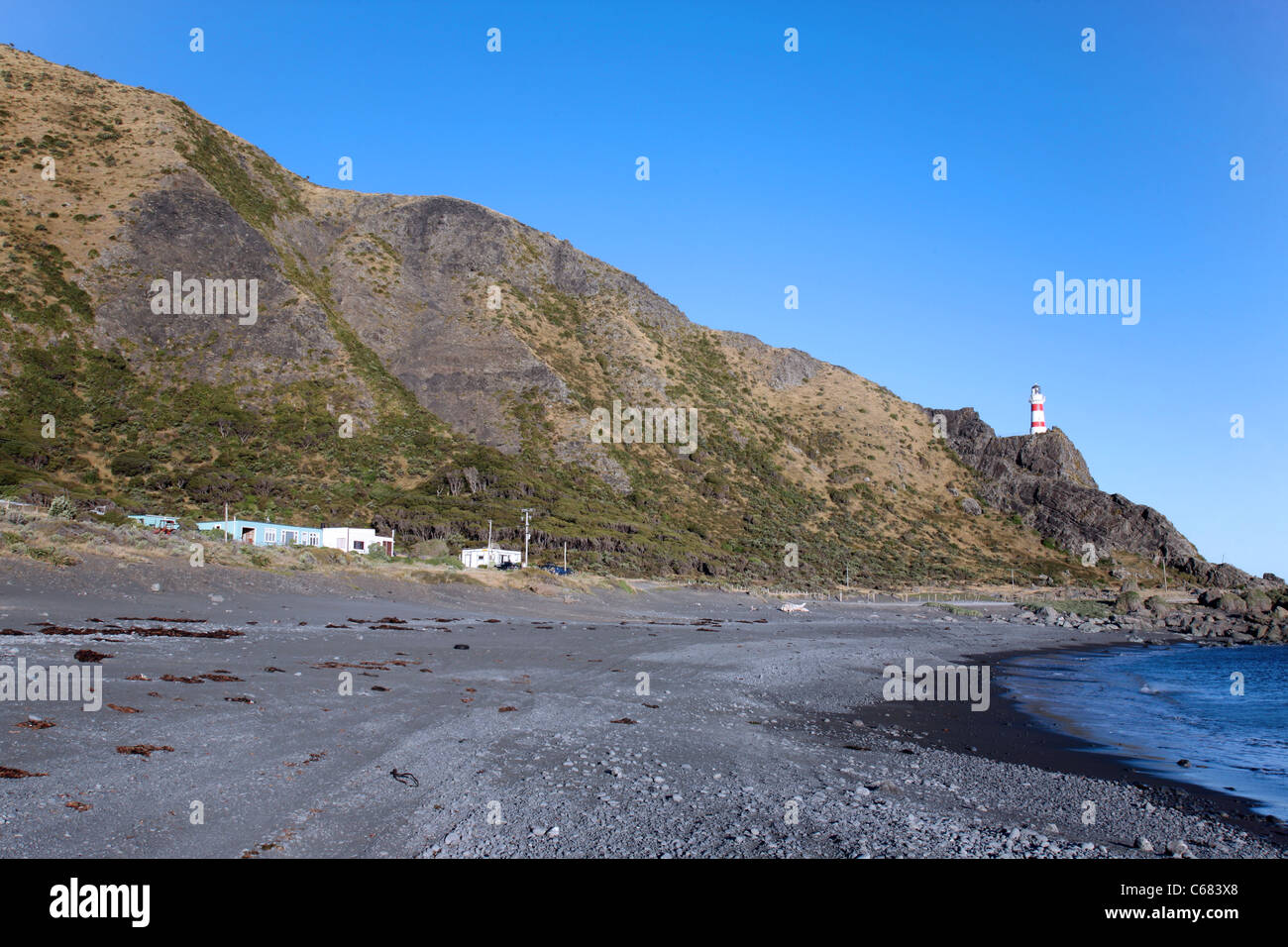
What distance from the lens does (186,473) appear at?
5803cm

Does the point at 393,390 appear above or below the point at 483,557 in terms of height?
above

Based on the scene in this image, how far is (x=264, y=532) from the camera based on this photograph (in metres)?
44.5

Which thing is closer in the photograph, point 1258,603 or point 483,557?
point 483,557

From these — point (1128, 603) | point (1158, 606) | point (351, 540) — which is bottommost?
point (1158, 606)

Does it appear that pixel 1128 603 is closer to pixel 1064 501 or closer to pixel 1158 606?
pixel 1158 606

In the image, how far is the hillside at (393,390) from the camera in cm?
6131

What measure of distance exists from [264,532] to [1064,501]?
99694mm

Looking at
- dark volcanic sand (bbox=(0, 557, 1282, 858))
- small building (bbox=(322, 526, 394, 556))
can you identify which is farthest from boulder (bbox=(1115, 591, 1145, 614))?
small building (bbox=(322, 526, 394, 556))

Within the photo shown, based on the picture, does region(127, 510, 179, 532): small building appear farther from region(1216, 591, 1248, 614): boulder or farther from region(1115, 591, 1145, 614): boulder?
region(1216, 591, 1248, 614): boulder

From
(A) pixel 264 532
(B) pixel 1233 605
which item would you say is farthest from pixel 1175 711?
(B) pixel 1233 605

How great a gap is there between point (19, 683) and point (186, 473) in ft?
181

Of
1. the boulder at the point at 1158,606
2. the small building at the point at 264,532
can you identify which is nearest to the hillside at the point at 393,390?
the small building at the point at 264,532

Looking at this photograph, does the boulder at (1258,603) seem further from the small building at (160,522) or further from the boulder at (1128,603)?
the small building at (160,522)
